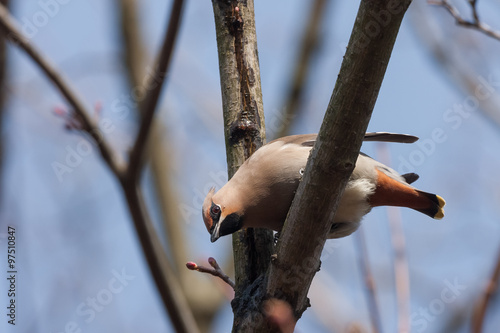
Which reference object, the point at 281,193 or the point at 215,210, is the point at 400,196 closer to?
the point at 281,193

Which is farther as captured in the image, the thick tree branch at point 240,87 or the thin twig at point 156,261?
the thick tree branch at point 240,87

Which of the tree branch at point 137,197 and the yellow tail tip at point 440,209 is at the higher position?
the tree branch at point 137,197

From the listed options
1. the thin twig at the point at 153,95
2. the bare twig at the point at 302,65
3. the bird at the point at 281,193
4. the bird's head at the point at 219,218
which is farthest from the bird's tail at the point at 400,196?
the bare twig at the point at 302,65

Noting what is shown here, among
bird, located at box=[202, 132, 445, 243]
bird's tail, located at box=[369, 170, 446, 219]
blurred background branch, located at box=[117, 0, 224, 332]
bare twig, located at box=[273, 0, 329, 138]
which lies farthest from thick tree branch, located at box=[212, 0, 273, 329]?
blurred background branch, located at box=[117, 0, 224, 332]

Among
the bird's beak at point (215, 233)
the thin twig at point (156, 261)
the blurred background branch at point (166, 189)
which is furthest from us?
the blurred background branch at point (166, 189)

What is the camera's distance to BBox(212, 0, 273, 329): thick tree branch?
13.1 ft

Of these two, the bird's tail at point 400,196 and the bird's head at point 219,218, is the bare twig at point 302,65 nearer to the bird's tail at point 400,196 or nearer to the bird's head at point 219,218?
the bird's tail at point 400,196

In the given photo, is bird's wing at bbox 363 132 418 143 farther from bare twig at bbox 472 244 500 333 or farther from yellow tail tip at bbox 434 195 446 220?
bare twig at bbox 472 244 500 333

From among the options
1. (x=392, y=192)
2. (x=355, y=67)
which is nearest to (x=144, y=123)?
(x=355, y=67)

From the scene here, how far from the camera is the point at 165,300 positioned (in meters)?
2.50

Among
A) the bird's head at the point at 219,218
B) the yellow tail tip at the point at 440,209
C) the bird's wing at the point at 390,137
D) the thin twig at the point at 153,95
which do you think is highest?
the thin twig at the point at 153,95

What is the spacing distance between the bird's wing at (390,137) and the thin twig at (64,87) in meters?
2.50

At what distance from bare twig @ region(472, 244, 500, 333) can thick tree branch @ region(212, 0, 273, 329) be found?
231 centimetres

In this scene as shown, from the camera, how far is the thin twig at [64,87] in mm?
2533
